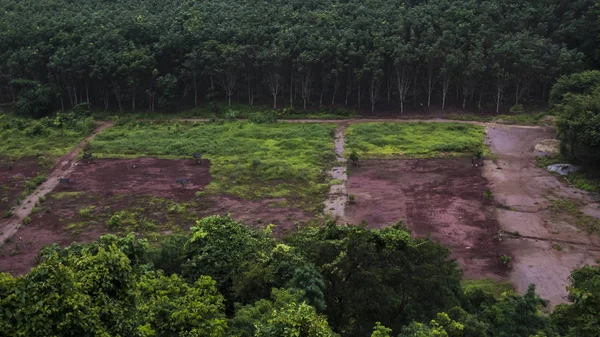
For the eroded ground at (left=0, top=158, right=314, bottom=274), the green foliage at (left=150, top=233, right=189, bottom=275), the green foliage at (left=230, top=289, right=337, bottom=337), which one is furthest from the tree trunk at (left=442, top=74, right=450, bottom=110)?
the green foliage at (left=230, top=289, right=337, bottom=337)

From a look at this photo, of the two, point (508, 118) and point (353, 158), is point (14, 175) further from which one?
point (508, 118)

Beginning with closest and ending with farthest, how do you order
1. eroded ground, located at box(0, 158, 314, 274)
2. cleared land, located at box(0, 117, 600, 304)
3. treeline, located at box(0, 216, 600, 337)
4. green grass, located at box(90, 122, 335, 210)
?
treeline, located at box(0, 216, 600, 337) < cleared land, located at box(0, 117, 600, 304) < eroded ground, located at box(0, 158, 314, 274) < green grass, located at box(90, 122, 335, 210)

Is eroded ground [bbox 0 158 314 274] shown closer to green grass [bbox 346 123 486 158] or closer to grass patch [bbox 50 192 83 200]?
grass patch [bbox 50 192 83 200]

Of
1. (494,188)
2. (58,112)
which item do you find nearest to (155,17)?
(58,112)

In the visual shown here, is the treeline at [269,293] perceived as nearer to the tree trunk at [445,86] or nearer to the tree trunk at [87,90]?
the tree trunk at [445,86]

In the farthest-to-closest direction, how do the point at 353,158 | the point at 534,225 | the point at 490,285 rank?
1. the point at 353,158
2. the point at 534,225
3. the point at 490,285

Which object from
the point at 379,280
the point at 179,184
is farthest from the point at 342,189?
the point at 379,280

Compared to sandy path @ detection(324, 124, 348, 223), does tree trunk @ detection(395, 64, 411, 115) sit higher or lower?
higher
